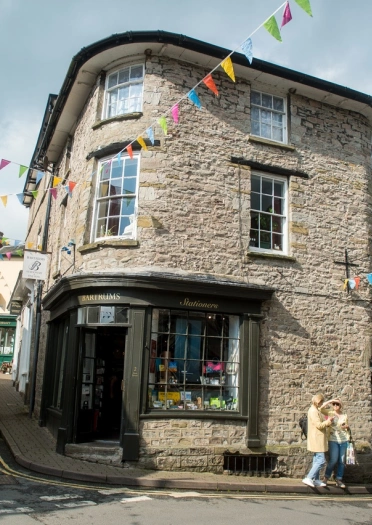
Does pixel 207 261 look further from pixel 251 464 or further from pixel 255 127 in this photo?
pixel 251 464

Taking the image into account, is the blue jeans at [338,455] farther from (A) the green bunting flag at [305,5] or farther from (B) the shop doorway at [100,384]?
(A) the green bunting flag at [305,5]

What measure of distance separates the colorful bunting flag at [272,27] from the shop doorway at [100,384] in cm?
643

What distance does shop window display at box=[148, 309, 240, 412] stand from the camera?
1026 centimetres

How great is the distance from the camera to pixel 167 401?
10180 millimetres

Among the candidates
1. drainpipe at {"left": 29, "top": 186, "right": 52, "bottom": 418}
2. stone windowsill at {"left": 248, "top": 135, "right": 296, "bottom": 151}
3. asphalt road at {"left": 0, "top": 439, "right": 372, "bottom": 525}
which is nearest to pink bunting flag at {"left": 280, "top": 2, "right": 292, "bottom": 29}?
stone windowsill at {"left": 248, "top": 135, "right": 296, "bottom": 151}

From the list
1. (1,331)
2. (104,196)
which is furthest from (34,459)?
(1,331)

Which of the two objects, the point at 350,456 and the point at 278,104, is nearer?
the point at 350,456

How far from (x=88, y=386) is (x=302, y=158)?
7.19m

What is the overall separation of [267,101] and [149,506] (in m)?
9.42

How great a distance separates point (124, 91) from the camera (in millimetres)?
11812

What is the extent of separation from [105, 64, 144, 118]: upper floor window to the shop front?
13.2ft

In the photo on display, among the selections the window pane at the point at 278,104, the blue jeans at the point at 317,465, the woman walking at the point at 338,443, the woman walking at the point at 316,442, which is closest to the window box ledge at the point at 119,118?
the window pane at the point at 278,104

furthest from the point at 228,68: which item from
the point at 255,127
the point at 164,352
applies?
the point at 164,352

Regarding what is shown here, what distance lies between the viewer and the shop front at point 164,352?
9.98m
